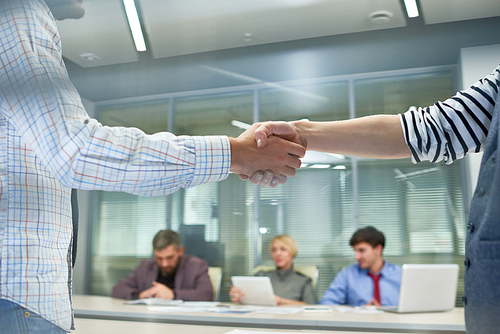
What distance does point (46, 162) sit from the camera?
2.05 ft

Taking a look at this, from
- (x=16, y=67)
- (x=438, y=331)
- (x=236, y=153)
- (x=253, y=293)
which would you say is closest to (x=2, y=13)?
(x=16, y=67)

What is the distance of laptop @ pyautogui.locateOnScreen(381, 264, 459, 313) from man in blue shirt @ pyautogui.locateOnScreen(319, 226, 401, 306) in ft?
2.09

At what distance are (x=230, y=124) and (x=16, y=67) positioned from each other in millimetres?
3802

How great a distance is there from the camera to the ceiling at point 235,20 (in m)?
3.05

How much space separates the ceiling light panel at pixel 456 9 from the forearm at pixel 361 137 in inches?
95.1

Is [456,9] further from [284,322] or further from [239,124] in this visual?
[284,322]

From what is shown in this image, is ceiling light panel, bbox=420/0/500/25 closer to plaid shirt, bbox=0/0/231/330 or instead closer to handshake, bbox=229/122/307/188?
handshake, bbox=229/122/307/188

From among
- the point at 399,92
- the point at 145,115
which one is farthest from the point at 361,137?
the point at 145,115

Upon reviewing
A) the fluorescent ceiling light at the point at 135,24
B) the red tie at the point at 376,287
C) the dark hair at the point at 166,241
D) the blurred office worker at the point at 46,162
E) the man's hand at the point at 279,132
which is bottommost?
the red tie at the point at 376,287

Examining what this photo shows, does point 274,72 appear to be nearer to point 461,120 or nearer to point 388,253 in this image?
point 388,253

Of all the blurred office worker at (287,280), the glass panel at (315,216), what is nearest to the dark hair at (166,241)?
the blurred office worker at (287,280)

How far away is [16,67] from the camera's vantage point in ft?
2.10

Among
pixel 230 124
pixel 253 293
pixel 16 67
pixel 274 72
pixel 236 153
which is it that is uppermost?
pixel 274 72

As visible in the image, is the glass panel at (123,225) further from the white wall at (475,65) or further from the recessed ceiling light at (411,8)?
the white wall at (475,65)
